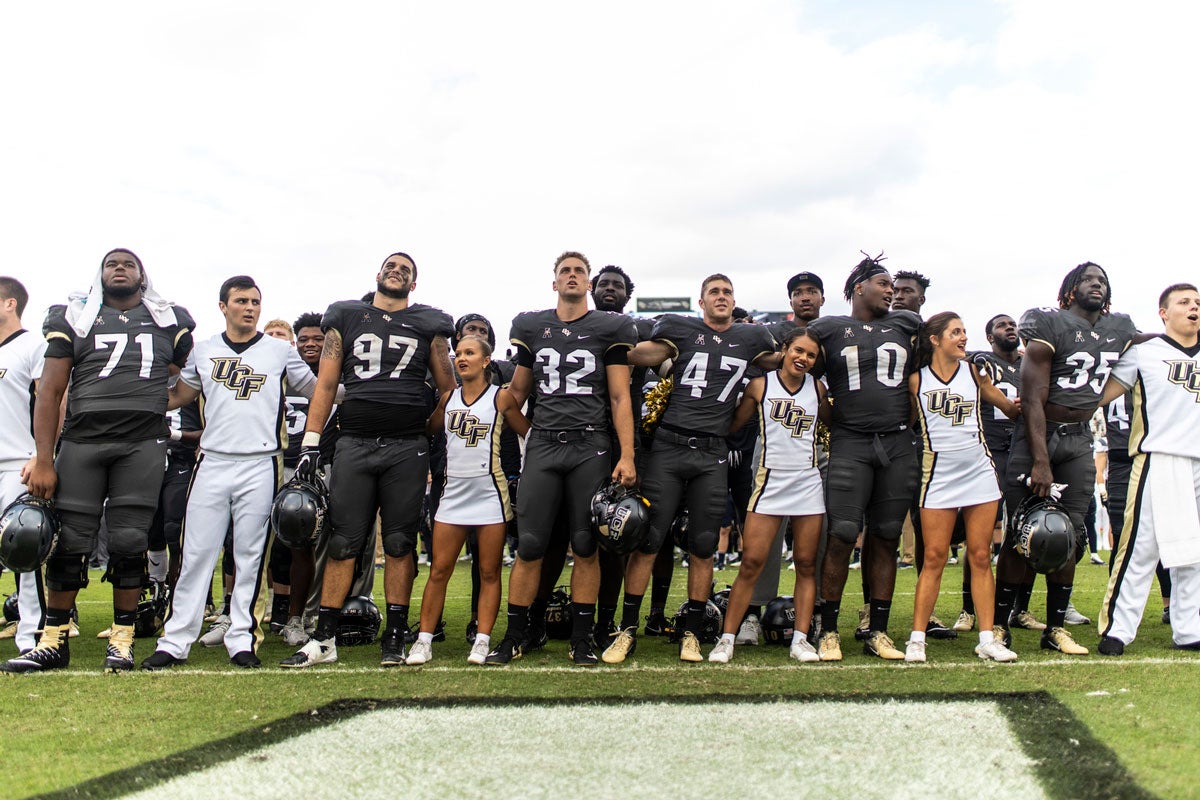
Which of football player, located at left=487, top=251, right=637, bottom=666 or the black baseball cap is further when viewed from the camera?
the black baseball cap

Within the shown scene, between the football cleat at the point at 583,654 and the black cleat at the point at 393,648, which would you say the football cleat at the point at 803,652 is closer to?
the football cleat at the point at 583,654

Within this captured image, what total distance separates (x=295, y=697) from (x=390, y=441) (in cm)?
173

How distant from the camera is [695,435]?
6078 millimetres

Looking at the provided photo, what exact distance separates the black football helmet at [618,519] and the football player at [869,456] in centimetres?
129

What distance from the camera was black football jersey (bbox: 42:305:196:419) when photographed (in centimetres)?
594

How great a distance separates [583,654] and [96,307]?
385 centimetres

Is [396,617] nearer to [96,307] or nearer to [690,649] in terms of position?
[690,649]

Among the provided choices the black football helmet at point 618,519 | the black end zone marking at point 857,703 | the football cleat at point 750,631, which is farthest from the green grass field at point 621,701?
the black football helmet at point 618,519

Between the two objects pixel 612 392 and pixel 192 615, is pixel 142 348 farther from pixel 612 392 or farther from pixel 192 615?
pixel 612 392

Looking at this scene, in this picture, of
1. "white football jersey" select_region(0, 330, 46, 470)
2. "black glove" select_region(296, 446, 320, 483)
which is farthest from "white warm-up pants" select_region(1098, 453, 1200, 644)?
"white football jersey" select_region(0, 330, 46, 470)

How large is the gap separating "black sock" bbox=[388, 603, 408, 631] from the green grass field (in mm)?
276

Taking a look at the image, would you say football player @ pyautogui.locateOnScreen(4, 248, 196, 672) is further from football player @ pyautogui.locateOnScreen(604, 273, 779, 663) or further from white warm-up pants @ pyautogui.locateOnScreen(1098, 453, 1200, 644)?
white warm-up pants @ pyautogui.locateOnScreen(1098, 453, 1200, 644)

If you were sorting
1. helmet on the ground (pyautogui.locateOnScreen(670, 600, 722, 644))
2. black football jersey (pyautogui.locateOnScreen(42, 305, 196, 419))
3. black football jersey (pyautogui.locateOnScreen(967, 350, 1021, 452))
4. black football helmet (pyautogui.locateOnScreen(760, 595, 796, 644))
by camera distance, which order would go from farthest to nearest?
black football jersey (pyautogui.locateOnScreen(967, 350, 1021, 452))
helmet on the ground (pyautogui.locateOnScreen(670, 600, 722, 644))
black football helmet (pyautogui.locateOnScreen(760, 595, 796, 644))
black football jersey (pyautogui.locateOnScreen(42, 305, 196, 419))

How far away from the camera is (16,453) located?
6.20 metres
